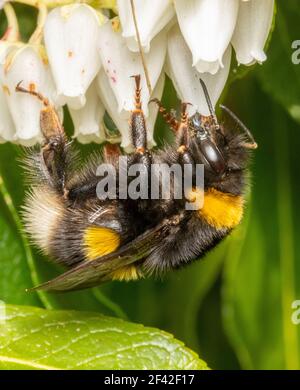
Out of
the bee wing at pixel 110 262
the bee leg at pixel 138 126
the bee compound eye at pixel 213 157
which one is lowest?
the bee wing at pixel 110 262

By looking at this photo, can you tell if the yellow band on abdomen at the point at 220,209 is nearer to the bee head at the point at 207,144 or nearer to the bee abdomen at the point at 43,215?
the bee head at the point at 207,144

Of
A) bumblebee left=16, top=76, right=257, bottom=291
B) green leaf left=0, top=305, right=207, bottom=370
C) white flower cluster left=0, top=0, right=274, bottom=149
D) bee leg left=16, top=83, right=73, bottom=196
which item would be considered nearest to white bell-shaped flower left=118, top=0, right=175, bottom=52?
white flower cluster left=0, top=0, right=274, bottom=149

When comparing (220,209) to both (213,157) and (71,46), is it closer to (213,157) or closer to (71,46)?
(213,157)

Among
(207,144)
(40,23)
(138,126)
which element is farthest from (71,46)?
(207,144)

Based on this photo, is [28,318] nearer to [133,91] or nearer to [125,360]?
[125,360]

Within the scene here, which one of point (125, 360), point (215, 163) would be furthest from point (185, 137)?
point (125, 360)

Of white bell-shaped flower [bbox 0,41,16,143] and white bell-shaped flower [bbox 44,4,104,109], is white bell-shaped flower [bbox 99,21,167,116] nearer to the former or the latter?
white bell-shaped flower [bbox 44,4,104,109]

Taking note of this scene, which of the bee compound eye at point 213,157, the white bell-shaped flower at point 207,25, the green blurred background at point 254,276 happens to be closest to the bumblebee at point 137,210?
the bee compound eye at point 213,157
